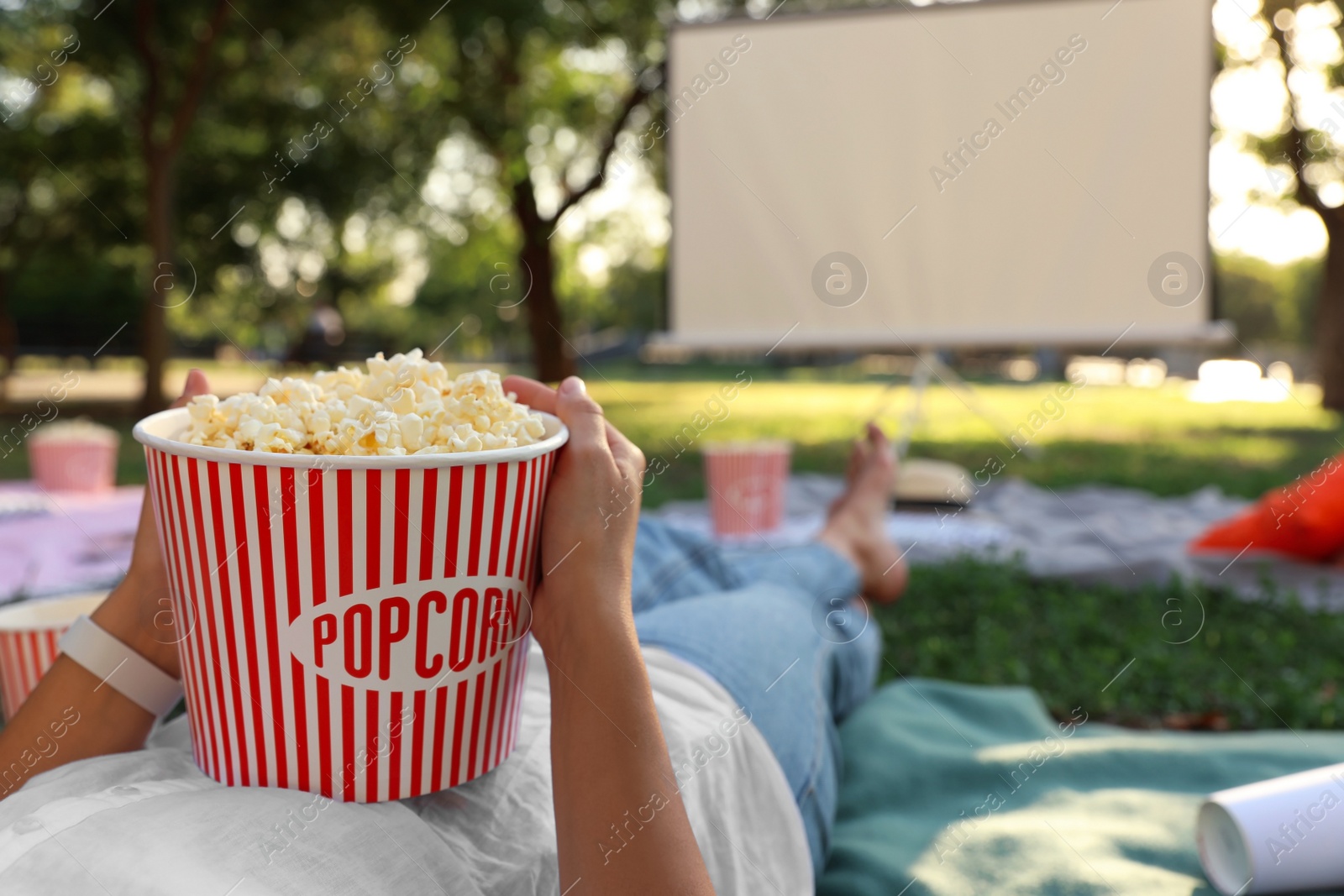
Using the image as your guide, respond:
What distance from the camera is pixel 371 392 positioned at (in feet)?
3.00

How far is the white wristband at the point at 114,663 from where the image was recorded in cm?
97

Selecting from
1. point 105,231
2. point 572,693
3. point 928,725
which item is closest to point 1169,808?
point 928,725

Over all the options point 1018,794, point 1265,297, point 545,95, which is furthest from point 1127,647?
point 1265,297

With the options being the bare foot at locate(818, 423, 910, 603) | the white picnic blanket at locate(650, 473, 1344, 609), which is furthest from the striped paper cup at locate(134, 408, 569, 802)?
the white picnic blanket at locate(650, 473, 1344, 609)

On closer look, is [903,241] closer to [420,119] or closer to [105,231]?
[420,119]

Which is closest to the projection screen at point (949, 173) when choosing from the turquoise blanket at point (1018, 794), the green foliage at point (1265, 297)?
the turquoise blanket at point (1018, 794)

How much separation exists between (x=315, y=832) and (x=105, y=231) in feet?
45.2

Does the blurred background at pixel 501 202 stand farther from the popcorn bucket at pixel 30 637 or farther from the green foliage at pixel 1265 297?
the green foliage at pixel 1265 297

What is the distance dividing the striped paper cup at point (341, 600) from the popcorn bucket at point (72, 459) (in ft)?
7.42

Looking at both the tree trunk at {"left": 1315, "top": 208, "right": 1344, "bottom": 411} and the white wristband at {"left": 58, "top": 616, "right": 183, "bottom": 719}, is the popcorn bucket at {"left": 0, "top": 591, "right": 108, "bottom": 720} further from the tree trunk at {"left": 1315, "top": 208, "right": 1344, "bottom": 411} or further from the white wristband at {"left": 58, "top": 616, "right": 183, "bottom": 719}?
the tree trunk at {"left": 1315, "top": 208, "right": 1344, "bottom": 411}

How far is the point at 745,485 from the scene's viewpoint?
9.78 feet

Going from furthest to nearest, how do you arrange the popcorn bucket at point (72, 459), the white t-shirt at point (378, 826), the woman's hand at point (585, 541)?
1. the popcorn bucket at point (72, 459)
2. the woman's hand at point (585, 541)
3. the white t-shirt at point (378, 826)

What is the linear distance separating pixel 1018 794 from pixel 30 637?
1.49 metres

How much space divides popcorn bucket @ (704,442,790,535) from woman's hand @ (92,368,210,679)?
2.07m
